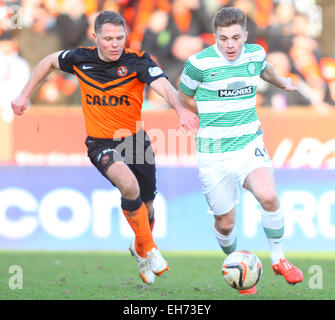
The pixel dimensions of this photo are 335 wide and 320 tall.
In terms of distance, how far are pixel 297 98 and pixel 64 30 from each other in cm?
316

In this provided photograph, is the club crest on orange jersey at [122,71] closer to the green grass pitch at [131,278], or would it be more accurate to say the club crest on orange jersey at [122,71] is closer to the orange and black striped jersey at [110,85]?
the orange and black striped jersey at [110,85]

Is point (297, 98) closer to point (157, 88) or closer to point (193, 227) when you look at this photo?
point (193, 227)

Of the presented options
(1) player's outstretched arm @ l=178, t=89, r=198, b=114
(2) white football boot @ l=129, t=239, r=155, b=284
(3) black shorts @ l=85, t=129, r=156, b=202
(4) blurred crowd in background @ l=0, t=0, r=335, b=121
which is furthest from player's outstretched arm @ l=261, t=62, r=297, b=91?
(4) blurred crowd in background @ l=0, t=0, r=335, b=121

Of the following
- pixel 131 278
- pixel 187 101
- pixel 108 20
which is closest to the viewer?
pixel 108 20

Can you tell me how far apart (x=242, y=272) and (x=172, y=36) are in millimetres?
4990

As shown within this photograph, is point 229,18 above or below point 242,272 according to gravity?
above

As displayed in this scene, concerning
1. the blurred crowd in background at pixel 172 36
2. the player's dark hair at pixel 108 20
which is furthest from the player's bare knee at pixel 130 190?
the blurred crowd in background at pixel 172 36

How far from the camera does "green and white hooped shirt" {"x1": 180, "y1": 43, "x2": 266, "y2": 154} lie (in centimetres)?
630

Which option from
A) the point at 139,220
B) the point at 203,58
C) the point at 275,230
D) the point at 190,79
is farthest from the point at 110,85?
the point at 275,230

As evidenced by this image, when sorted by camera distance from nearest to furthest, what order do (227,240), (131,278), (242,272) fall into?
(242,272) → (227,240) → (131,278)

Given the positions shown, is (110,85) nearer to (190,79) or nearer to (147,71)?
(147,71)

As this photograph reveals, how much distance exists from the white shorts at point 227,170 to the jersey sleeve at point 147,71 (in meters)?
0.73

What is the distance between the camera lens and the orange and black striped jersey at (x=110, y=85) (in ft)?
21.7

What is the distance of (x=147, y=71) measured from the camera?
6570 mm
